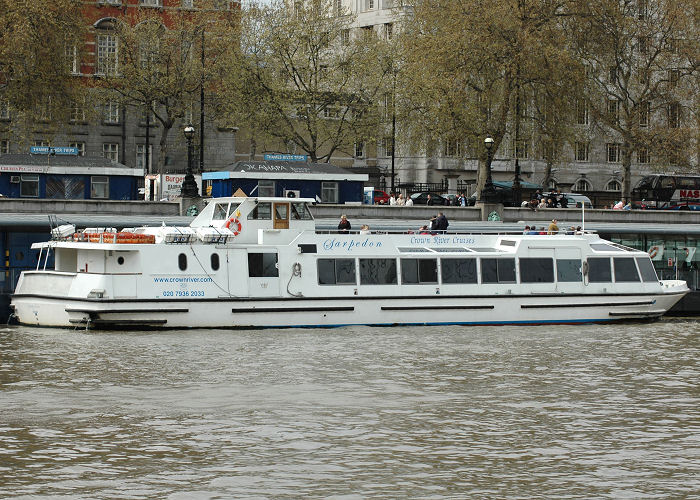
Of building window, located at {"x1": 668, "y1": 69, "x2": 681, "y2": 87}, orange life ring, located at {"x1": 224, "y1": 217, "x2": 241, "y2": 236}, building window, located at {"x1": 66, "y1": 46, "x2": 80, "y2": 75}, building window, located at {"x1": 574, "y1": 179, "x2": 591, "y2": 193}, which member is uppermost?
building window, located at {"x1": 66, "y1": 46, "x2": 80, "y2": 75}

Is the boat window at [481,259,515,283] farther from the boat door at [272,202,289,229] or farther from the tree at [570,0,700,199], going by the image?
the tree at [570,0,700,199]

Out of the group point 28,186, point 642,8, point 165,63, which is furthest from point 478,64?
point 28,186

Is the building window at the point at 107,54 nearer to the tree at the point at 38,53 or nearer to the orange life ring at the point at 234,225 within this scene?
the tree at the point at 38,53

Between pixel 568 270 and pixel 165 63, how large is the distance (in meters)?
43.1

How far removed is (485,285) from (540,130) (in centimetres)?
3020

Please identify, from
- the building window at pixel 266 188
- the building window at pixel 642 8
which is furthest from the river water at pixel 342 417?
the building window at pixel 642 8

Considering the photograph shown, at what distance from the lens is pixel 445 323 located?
37.0 meters

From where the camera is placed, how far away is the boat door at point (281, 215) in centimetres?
3675

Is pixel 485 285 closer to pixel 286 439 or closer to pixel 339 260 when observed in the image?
pixel 339 260

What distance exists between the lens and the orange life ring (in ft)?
120

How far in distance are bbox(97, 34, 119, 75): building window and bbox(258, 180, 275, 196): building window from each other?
2064 centimetres

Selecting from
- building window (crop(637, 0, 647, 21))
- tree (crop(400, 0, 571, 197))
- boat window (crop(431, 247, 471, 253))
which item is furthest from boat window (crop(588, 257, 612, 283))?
building window (crop(637, 0, 647, 21))

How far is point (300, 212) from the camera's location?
122 ft

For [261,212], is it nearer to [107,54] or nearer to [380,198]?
[380,198]
